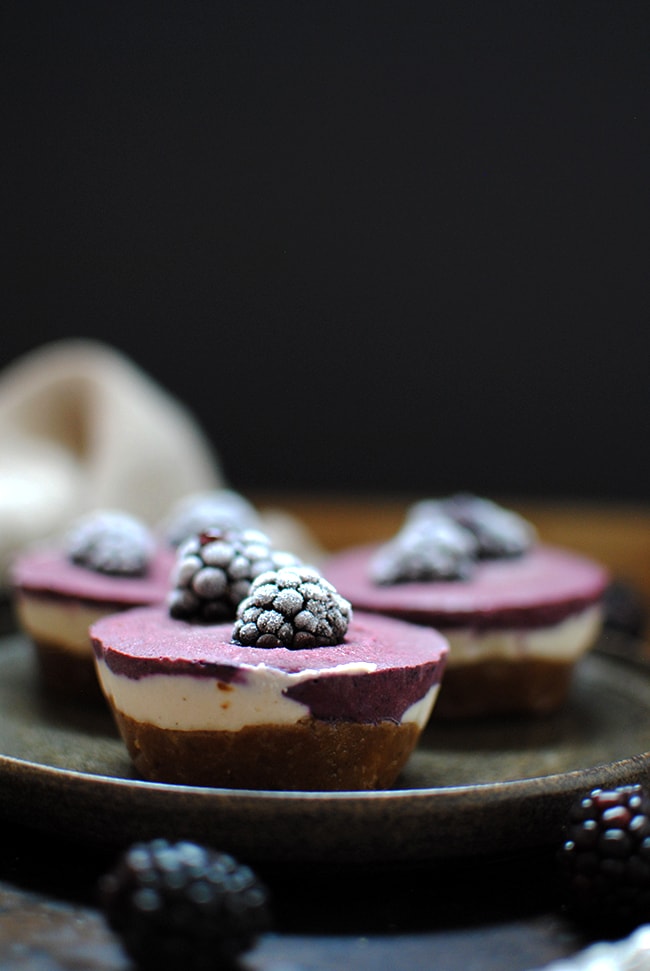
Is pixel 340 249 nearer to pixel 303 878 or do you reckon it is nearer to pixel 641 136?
pixel 641 136

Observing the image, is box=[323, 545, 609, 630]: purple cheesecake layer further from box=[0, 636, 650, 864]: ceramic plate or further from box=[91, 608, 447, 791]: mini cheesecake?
box=[0, 636, 650, 864]: ceramic plate

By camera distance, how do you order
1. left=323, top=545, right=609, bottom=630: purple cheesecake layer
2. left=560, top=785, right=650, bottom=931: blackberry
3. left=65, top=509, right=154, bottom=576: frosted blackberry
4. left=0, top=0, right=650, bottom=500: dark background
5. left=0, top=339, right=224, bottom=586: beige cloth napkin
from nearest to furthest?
left=560, top=785, right=650, bottom=931: blackberry
left=323, top=545, right=609, bottom=630: purple cheesecake layer
left=65, top=509, right=154, bottom=576: frosted blackberry
left=0, top=339, right=224, bottom=586: beige cloth napkin
left=0, top=0, right=650, bottom=500: dark background

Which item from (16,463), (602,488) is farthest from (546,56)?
(16,463)

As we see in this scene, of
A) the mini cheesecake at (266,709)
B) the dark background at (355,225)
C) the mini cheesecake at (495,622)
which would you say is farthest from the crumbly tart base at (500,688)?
the dark background at (355,225)

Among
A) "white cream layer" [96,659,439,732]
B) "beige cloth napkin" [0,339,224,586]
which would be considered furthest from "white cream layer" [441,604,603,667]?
"beige cloth napkin" [0,339,224,586]

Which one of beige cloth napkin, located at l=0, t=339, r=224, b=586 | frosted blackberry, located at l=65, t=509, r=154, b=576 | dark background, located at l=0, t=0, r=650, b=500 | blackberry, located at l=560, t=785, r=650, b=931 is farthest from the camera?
dark background, located at l=0, t=0, r=650, b=500

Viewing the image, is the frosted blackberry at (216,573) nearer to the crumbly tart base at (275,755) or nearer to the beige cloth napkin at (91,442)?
the crumbly tart base at (275,755)

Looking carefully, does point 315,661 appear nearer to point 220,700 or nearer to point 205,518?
point 220,700
